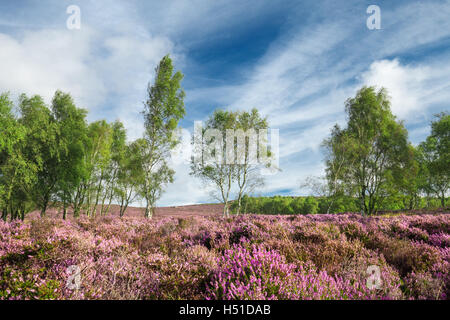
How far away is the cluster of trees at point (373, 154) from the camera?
79.9 ft

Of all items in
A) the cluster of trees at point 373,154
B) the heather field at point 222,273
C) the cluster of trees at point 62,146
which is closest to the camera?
the heather field at point 222,273

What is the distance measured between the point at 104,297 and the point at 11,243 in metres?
2.59

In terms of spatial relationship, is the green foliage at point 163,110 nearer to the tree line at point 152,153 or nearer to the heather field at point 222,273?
the tree line at point 152,153

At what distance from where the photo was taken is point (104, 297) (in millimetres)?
2215

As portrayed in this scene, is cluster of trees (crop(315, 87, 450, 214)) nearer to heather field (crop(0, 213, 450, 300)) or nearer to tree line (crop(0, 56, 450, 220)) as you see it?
tree line (crop(0, 56, 450, 220))

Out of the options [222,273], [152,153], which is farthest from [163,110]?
[222,273]

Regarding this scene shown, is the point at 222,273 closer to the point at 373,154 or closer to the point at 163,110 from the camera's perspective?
the point at 163,110

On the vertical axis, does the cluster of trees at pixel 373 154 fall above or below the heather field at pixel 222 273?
above

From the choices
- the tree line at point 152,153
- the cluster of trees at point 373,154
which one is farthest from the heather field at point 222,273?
the cluster of trees at point 373,154

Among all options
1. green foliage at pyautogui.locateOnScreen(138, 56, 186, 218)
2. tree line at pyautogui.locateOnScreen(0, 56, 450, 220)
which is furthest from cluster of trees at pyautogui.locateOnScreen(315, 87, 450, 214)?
green foliage at pyautogui.locateOnScreen(138, 56, 186, 218)

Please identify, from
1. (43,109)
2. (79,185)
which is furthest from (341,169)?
(43,109)

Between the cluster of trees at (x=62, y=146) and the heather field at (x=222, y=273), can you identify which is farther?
the cluster of trees at (x=62, y=146)

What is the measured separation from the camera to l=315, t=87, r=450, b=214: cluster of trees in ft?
79.9

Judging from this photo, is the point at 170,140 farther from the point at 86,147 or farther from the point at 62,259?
the point at 62,259
